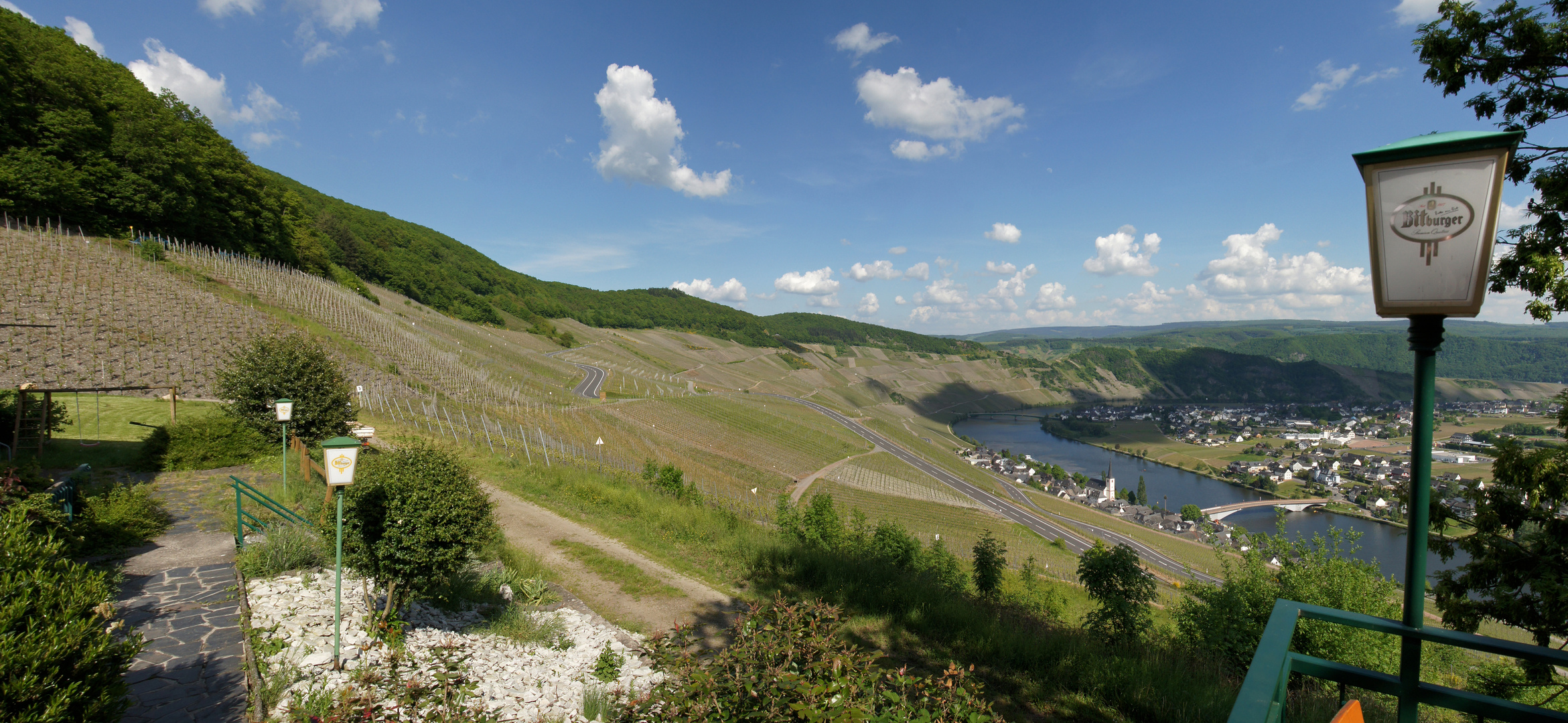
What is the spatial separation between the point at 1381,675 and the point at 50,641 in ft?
22.5

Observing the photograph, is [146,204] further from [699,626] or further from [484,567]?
[699,626]

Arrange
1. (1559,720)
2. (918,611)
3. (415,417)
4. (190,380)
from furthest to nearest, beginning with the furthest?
Result: (415,417) → (190,380) → (918,611) → (1559,720)

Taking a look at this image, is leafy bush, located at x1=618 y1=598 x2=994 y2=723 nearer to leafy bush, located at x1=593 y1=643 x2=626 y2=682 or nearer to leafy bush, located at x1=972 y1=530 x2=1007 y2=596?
leafy bush, located at x1=593 y1=643 x2=626 y2=682

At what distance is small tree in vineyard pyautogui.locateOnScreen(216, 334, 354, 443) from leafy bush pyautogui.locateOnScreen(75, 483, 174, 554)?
4.36m

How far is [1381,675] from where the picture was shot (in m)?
2.23

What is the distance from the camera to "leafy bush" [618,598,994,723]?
330 cm

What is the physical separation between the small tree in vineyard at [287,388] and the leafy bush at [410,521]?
31.6ft

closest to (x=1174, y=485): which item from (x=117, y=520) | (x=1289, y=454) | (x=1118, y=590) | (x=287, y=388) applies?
(x=1289, y=454)

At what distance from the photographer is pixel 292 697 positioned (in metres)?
5.92

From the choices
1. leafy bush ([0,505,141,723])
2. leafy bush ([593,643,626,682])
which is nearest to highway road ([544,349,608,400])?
leafy bush ([593,643,626,682])

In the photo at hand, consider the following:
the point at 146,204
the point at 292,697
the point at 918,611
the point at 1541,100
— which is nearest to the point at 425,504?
the point at 292,697

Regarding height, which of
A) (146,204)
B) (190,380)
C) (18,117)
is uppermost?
(18,117)

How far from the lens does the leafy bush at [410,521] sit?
7.01 meters

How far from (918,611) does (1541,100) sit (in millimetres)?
9350
